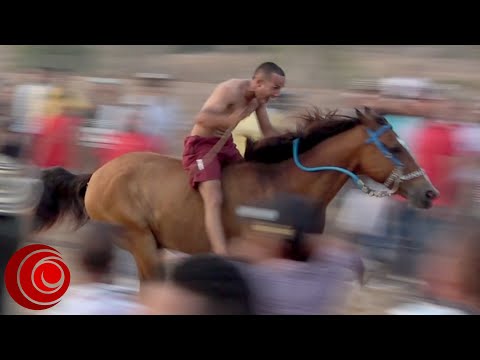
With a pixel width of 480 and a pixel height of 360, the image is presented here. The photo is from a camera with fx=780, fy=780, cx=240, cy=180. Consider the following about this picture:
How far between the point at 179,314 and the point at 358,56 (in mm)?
9254

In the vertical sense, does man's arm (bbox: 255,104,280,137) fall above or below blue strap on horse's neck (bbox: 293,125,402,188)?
above

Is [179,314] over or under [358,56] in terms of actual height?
under

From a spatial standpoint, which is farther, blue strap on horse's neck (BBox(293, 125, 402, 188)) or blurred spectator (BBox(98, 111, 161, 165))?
blurred spectator (BBox(98, 111, 161, 165))

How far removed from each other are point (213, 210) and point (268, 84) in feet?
2.82

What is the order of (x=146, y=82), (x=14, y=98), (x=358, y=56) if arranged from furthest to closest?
(x=358, y=56) → (x=14, y=98) → (x=146, y=82)

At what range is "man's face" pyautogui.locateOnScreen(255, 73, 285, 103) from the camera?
15.8 ft

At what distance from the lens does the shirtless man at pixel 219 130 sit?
4852 mm

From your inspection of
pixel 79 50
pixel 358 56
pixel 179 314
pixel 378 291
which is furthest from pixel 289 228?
pixel 79 50

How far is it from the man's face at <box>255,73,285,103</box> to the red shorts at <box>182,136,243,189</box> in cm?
46

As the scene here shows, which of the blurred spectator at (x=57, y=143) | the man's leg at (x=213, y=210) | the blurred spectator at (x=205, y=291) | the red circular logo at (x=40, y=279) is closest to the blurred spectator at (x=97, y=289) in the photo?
the red circular logo at (x=40, y=279)

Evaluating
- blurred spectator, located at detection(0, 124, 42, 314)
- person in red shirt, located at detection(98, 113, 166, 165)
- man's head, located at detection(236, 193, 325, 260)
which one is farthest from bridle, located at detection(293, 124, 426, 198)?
person in red shirt, located at detection(98, 113, 166, 165)

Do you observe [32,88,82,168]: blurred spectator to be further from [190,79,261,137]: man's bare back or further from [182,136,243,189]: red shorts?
[190,79,261,137]: man's bare back

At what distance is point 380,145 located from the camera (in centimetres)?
492

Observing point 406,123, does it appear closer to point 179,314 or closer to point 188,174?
point 188,174
